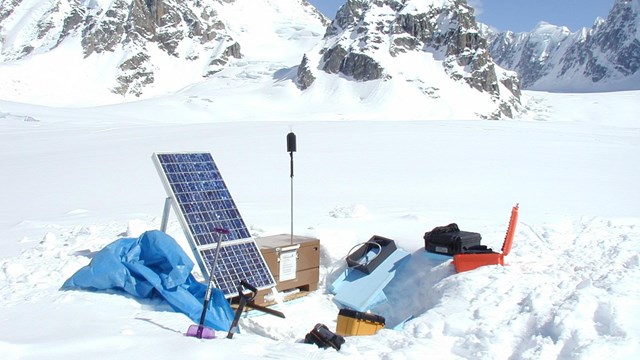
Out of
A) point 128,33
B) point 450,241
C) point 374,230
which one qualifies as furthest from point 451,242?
point 128,33

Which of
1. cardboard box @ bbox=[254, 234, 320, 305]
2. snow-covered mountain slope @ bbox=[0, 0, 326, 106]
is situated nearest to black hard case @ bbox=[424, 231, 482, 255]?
cardboard box @ bbox=[254, 234, 320, 305]

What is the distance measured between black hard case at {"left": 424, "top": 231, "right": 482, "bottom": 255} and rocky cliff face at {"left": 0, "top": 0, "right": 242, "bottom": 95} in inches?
4303

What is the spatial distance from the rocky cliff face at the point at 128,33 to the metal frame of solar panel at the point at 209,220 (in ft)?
357

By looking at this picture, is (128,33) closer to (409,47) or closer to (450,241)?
(409,47)

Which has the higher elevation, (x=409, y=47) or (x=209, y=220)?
(x=409, y=47)

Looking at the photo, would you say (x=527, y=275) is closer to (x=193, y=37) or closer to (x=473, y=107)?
(x=473, y=107)

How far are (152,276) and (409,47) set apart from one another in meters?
99.2

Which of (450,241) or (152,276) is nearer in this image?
(152,276)

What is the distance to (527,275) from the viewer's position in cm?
579

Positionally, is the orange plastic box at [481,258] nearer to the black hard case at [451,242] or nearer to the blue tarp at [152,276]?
the black hard case at [451,242]

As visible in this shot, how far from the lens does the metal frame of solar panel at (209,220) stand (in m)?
5.62

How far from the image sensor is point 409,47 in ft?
327

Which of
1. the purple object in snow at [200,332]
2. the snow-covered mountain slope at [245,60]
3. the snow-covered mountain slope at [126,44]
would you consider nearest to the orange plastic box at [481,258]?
the purple object in snow at [200,332]

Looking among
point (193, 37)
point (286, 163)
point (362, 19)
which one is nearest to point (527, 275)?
point (286, 163)
